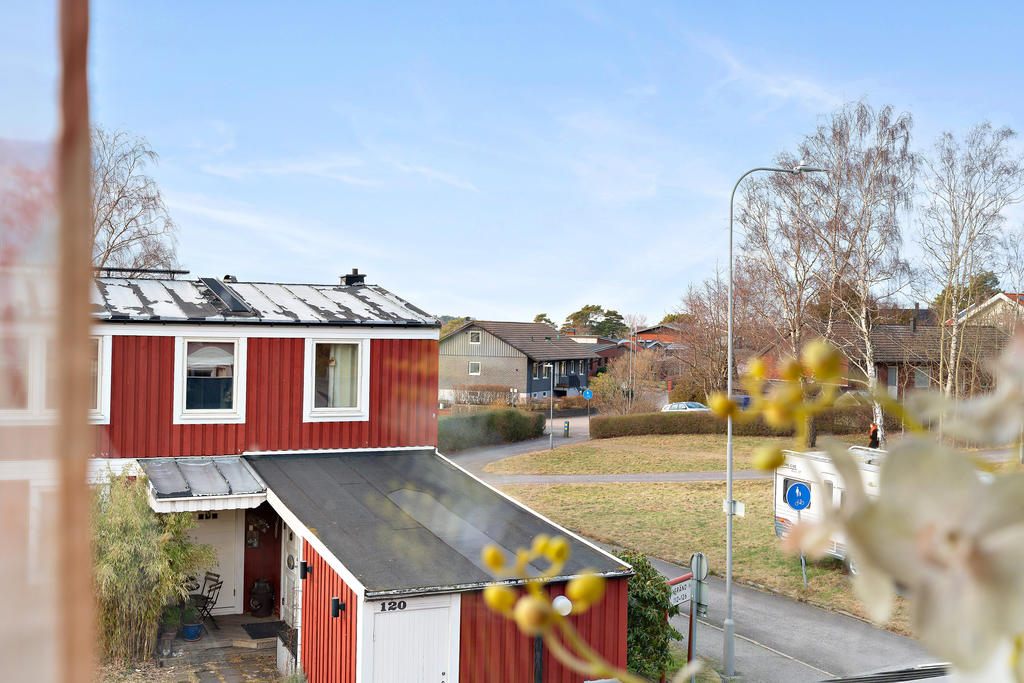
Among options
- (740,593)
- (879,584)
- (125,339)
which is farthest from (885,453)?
(740,593)

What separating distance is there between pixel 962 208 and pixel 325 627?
2.70 meters

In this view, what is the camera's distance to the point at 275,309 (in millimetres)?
4250

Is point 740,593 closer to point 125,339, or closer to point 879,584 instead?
point 125,339

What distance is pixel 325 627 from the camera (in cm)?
315

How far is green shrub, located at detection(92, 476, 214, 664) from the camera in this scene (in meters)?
3.22

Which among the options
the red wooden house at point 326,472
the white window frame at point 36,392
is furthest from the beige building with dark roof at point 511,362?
the white window frame at point 36,392

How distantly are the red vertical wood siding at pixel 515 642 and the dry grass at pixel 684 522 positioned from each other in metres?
1.81

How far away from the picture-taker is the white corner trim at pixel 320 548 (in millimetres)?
2719

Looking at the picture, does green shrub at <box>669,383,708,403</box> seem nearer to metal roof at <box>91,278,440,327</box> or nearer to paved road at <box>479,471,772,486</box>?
paved road at <box>479,471,772,486</box>

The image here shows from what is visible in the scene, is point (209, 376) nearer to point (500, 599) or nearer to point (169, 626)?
point (169, 626)

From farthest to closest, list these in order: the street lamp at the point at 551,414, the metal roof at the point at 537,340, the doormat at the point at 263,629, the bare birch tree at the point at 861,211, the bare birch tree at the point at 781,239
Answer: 1. the metal roof at the point at 537,340
2. the street lamp at the point at 551,414
3. the doormat at the point at 263,629
4. the bare birch tree at the point at 781,239
5. the bare birch tree at the point at 861,211

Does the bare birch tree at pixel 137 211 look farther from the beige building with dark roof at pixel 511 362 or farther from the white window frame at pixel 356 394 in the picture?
the beige building with dark roof at pixel 511 362

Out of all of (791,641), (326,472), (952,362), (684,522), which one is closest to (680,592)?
(791,641)

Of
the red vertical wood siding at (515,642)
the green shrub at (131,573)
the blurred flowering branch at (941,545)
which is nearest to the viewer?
the blurred flowering branch at (941,545)
